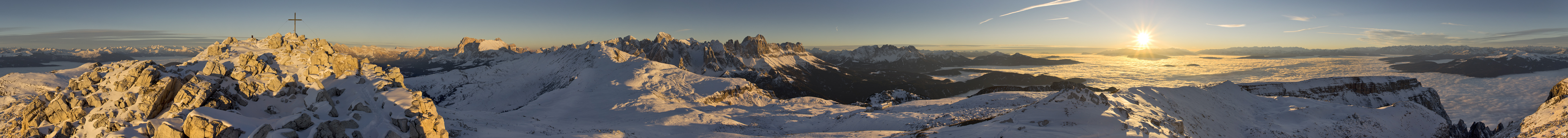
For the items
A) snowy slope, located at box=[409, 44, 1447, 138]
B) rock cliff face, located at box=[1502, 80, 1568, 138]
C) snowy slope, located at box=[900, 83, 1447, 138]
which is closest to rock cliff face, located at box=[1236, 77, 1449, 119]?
snowy slope, located at box=[409, 44, 1447, 138]

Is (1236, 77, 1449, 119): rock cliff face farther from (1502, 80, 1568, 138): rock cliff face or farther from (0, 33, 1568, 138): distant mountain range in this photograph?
(1502, 80, 1568, 138): rock cliff face

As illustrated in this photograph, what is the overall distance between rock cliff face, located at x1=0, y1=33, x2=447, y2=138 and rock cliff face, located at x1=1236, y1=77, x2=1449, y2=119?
5531 inches

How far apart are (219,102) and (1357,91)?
184 metres

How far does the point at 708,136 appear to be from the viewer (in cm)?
5647

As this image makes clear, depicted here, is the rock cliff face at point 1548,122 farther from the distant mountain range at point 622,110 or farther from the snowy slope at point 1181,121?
the snowy slope at point 1181,121

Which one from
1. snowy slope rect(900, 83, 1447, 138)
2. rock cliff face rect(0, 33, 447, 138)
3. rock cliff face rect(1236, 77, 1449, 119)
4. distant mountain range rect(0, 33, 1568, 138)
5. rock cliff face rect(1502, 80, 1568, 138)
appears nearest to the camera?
rock cliff face rect(0, 33, 447, 138)

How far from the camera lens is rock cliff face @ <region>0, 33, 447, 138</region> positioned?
2036 cm

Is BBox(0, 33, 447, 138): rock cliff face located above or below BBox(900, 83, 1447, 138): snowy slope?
above

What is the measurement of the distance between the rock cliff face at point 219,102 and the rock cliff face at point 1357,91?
140 m

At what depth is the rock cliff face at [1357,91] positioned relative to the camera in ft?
362

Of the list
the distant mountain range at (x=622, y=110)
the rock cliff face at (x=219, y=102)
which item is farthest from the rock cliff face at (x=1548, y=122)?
the rock cliff face at (x=219, y=102)

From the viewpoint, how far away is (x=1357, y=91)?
385 ft

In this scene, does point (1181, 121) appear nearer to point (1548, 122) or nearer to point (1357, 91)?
point (1548, 122)

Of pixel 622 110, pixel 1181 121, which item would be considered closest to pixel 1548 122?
pixel 1181 121
